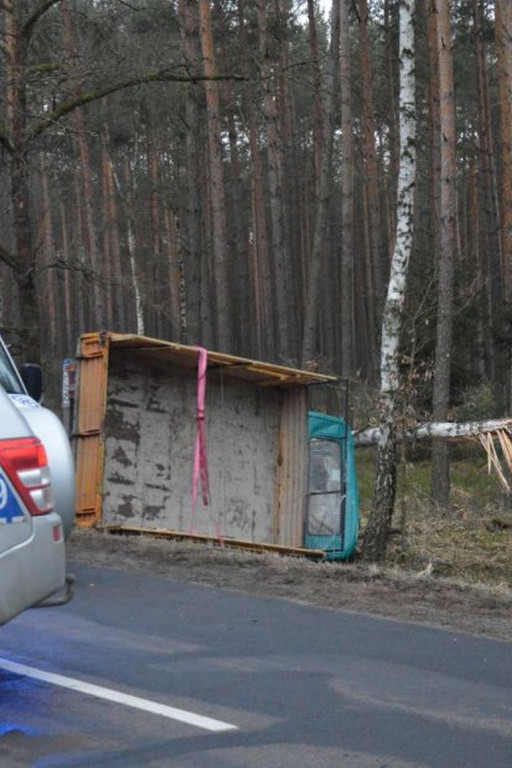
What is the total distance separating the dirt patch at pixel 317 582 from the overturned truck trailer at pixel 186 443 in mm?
1807

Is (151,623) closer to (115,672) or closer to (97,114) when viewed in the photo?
(115,672)

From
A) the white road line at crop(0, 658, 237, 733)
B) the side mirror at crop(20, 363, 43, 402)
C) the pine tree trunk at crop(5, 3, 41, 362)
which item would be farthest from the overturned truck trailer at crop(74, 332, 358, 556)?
the white road line at crop(0, 658, 237, 733)

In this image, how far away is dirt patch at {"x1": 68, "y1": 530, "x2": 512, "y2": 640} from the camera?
9.45 m

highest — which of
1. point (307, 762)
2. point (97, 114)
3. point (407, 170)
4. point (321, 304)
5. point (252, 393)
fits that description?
point (97, 114)

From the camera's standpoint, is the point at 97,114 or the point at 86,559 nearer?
the point at 86,559

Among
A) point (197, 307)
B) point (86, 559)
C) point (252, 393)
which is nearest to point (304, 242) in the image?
point (197, 307)

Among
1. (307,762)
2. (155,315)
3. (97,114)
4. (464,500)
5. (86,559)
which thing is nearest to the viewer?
(307,762)

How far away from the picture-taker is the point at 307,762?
530 centimetres

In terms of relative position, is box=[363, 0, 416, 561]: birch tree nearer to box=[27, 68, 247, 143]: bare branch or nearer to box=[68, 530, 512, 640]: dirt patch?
box=[68, 530, 512, 640]: dirt patch

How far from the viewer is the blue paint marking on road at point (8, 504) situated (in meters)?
5.43

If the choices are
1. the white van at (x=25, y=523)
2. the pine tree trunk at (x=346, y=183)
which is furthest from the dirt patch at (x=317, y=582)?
the pine tree trunk at (x=346, y=183)

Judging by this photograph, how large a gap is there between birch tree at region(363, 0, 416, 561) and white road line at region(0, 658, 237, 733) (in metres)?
8.59

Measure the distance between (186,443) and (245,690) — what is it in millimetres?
10083

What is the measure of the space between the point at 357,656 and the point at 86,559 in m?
5.25
